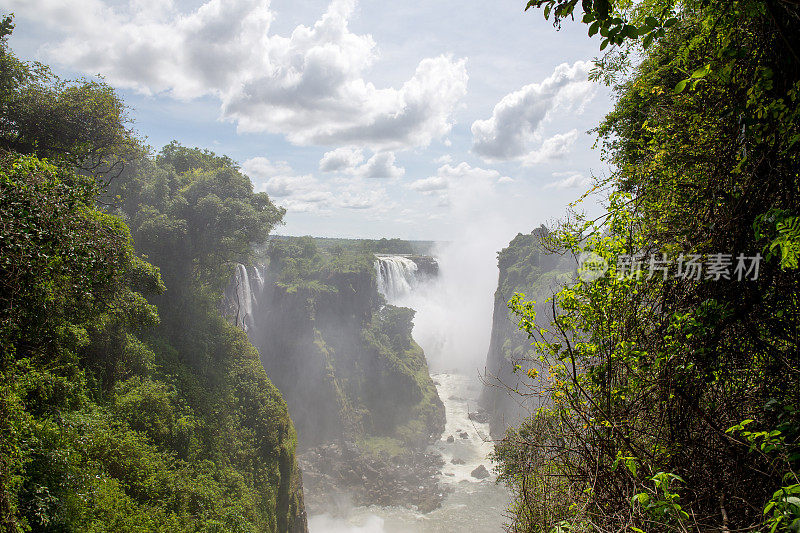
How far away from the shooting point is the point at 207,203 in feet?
67.1

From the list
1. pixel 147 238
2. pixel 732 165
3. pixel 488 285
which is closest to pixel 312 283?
pixel 147 238

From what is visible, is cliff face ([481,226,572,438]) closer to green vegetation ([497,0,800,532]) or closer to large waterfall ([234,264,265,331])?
large waterfall ([234,264,265,331])

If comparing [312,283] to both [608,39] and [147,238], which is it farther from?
[608,39]

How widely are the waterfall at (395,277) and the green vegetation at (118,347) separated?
968 inches

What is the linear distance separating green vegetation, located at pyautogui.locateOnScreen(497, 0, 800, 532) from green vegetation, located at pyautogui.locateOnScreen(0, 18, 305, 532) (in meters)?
7.55

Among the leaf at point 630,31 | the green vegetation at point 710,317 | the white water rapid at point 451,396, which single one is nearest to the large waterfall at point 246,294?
the white water rapid at point 451,396

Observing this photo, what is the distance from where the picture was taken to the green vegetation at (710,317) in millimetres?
2629

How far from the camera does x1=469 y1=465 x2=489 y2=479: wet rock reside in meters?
28.7

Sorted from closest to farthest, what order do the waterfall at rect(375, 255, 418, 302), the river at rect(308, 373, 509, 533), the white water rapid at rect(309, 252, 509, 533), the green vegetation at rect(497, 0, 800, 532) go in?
the green vegetation at rect(497, 0, 800, 532), the river at rect(308, 373, 509, 533), the white water rapid at rect(309, 252, 509, 533), the waterfall at rect(375, 255, 418, 302)

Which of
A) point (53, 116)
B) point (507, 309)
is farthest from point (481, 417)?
point (53, 116)

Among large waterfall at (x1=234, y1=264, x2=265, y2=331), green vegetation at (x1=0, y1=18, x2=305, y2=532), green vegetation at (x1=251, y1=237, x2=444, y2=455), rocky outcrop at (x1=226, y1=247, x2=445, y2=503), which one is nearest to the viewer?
green vegetation at (x1=0, y1=18, x2=305, y2=532)

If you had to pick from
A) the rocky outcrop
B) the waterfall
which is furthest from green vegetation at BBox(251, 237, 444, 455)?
the waterfall

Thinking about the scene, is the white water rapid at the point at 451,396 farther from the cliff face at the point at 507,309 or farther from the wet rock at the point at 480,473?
the cliff face at the point at 507,309

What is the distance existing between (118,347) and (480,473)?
1016 inches
